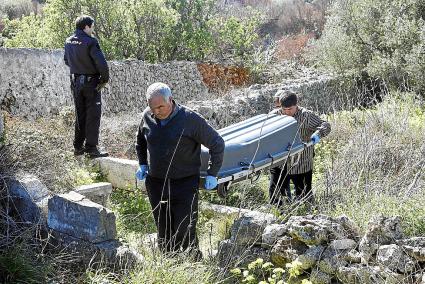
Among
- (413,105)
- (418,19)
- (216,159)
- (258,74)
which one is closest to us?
(216,159)

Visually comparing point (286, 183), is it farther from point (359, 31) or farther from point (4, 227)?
point (359, 31)

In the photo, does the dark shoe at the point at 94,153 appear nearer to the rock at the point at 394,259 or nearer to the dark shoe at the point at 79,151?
the dark shoe at the point at 79,151

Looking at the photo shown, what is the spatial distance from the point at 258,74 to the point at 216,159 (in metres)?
14.0

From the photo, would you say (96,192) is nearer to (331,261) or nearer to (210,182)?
(210,182)

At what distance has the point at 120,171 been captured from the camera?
7.53 meters

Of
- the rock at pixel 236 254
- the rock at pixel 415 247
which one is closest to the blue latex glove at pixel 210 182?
the rock at pixel 236 254

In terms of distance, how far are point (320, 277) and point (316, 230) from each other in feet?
1.19

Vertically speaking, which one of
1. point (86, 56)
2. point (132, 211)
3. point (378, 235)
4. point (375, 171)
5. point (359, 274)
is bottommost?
point (132, 211)

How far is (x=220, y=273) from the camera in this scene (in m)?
4.38

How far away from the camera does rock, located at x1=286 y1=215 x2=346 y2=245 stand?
4.46 metres

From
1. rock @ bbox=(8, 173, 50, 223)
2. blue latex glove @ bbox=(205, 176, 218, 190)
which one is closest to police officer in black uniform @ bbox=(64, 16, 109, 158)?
rock @ bbox=(8, 173, 50, 223)

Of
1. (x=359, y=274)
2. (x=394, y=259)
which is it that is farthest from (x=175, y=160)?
(x=394, y=259)

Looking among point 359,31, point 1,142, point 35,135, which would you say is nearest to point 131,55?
point 359,31

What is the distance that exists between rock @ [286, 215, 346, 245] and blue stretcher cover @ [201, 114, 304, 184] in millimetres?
1197
